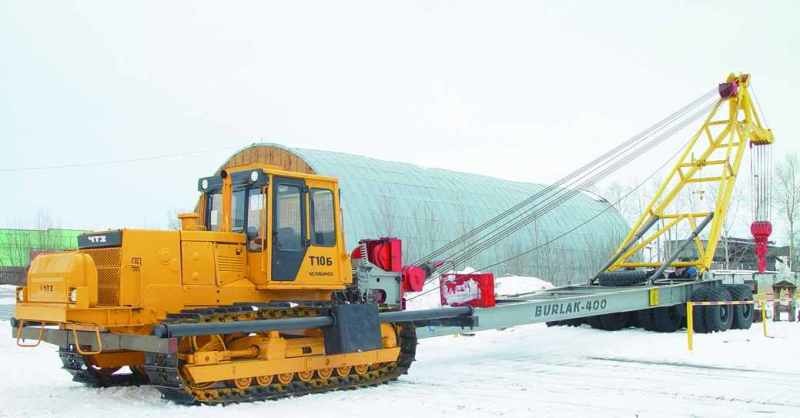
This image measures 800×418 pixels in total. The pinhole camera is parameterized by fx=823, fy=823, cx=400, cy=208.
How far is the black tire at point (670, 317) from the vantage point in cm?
1922

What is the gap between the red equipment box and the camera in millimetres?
13703

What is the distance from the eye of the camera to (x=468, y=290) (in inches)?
545

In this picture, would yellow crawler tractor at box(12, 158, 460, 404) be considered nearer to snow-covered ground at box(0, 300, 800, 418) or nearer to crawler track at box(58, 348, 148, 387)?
crawler track at box(58, 348, 148, 387)

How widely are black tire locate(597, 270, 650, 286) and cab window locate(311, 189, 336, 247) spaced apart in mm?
10179

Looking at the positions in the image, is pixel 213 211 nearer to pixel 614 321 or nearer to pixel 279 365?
pixel 279 365

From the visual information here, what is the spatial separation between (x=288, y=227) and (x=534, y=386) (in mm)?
4192

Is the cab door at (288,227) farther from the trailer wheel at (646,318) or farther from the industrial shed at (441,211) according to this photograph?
the industrial shed at (441,211)

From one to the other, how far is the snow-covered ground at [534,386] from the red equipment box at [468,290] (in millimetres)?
1130

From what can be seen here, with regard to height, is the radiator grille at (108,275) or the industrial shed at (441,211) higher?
the industrial shed at (441,211)

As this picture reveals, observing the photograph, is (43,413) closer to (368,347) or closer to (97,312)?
(97,312)

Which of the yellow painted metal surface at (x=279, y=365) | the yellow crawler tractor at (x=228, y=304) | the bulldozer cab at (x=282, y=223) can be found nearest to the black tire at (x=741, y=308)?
the yellow crawler tractor at (x=228, y=304)

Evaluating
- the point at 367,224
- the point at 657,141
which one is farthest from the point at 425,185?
the point at 657,141

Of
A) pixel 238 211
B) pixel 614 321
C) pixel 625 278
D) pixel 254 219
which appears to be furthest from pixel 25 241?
pixel 254 219

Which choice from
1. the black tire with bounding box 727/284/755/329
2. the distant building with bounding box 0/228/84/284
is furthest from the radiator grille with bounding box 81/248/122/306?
the distant building with bounding box 0/228/84/284
